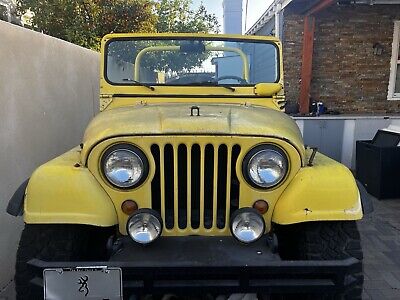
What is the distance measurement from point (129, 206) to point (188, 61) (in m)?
1.82

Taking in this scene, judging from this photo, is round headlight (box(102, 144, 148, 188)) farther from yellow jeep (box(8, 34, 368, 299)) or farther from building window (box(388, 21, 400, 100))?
building window (box(388, 21, 400, 100))

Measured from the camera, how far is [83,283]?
1.96m

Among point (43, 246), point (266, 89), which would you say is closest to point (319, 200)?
point (266, 89)

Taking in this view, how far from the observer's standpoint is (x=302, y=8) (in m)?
8.60

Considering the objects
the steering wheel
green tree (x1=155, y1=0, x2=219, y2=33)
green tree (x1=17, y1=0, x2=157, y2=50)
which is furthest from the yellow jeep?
green tree (x1=155, y1=0, x2=219, y2=33)

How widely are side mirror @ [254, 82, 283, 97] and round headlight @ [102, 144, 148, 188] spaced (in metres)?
1.51

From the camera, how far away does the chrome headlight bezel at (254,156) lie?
86.4 inches

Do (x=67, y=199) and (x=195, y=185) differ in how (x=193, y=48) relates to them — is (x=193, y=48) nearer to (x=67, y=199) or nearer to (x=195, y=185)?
(x=195, y=185)

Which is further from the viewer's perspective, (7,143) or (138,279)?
(7,143)

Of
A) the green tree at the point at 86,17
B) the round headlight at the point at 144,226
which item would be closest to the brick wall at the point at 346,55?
the green tree at the point at 86,17

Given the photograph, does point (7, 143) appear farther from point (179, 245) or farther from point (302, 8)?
point (302, 8)

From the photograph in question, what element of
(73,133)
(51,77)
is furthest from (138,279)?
(73,133)

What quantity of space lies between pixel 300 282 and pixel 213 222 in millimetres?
557

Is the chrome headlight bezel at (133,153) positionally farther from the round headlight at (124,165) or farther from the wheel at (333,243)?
the wheel at (333,243)
